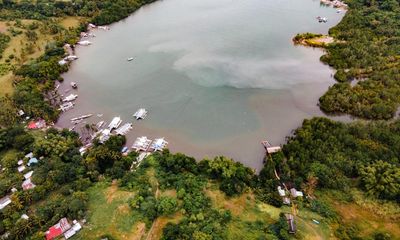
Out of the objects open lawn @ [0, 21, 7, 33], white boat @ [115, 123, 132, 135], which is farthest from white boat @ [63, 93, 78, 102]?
open lawn @ [0, 21, 7, 33]

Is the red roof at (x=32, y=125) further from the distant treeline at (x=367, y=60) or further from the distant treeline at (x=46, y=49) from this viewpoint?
the distant treeline at (x=367, y=60)

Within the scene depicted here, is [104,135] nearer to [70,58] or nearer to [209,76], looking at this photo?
[209,76]

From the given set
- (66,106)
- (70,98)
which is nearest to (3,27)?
(70,98)

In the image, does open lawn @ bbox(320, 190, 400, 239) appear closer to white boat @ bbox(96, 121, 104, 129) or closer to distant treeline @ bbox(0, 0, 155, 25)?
white boat @ bbox(96, 121, 104, 129)

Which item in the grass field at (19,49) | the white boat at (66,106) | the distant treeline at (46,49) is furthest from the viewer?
the grass field at (19,49)

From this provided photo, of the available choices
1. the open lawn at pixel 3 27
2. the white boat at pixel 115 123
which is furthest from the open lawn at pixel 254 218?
the open lawn at pixel 3 27

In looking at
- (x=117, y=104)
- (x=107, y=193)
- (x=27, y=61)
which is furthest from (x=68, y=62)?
(x=107, y=193)

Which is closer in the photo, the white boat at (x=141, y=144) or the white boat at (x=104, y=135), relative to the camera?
the white boat at (x=141, y=144)
